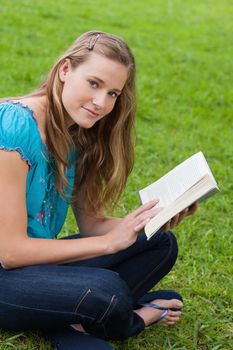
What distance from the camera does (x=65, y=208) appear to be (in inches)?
110

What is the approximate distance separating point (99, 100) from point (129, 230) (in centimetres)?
48

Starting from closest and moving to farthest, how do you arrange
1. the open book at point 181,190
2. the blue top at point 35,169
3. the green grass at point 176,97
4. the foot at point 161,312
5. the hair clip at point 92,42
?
1. the open book at point 181,190
2. the blue top at point 35,169
3. the hair clip at point 92,42
4. the foot at point 161,312
5. the green grass at point 176,97

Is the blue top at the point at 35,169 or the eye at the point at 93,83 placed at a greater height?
the eye at the point at 93,83

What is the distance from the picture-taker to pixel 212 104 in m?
6.15

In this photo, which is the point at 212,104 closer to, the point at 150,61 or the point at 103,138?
the point at 150,61

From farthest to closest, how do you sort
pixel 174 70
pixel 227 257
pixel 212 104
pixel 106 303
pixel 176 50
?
pixel 176 50 → pixel 174 70 → pixel 212 104 → pixel 227 257 → pixel 106 303

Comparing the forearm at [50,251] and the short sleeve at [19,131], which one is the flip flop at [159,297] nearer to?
the forearm at [50,251]

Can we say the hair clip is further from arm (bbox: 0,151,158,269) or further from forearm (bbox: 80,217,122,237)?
forearm (bbox: 80,217,122,237)

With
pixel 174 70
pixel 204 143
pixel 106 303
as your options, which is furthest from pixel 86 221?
pixel 174 70

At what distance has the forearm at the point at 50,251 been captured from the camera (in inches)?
97.0

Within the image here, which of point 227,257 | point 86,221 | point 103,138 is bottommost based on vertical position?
point 227,257

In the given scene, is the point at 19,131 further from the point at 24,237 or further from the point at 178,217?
the point at 178,217

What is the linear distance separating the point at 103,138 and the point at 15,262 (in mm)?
639

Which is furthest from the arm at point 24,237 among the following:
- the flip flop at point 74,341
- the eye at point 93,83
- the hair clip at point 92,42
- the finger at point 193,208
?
the hair clip at point 92,42
